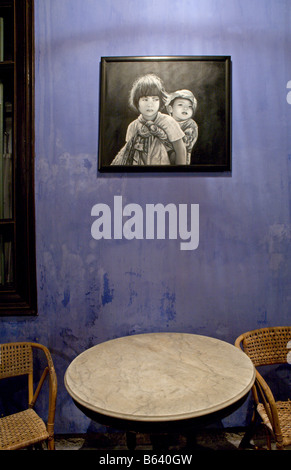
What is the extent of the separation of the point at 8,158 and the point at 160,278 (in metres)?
1.51

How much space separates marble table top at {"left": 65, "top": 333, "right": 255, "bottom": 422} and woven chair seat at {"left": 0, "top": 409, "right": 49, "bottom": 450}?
47cm

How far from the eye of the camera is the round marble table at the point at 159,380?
116 centimetres

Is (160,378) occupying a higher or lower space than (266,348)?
higher

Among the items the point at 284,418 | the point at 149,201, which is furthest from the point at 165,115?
the point at 284,418

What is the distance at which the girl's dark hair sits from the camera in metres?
2.21

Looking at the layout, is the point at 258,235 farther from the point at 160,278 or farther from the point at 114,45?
the point at 114,45

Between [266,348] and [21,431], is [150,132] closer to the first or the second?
[266,348]

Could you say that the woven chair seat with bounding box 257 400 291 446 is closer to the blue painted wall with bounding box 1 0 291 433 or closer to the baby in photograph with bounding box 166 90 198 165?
the blue painted wall with bounding box 1 0 291 433

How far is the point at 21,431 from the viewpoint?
1640mm

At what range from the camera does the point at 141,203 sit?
224 cm

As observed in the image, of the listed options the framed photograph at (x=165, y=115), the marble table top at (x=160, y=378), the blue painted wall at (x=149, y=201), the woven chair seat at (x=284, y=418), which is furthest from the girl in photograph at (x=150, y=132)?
the woven chair seat at (x=284, y=418)

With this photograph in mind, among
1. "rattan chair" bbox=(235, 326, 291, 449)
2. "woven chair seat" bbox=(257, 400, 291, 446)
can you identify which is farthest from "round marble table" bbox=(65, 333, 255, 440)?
"woven chair seat" bbox=(257, 400, 291, 446)

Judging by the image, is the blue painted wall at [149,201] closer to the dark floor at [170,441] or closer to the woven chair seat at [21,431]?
the dark floor at [170,441]

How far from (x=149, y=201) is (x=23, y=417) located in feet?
5.38
